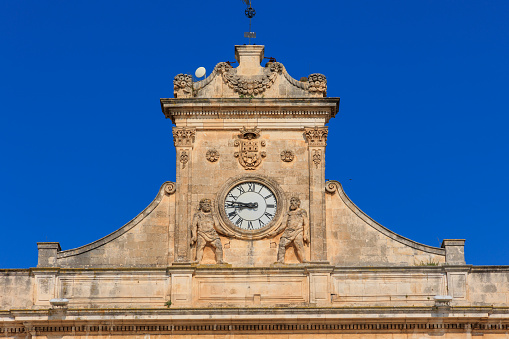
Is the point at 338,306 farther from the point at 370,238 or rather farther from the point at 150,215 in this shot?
the point at 150,215

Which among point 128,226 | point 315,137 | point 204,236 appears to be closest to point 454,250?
point 315,137

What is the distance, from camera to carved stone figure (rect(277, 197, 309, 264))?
39.1 meters

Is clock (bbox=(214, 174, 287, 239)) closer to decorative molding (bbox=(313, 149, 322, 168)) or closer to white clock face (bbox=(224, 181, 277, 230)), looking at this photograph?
white clock face (bbox=(224, 181, 277, 230))

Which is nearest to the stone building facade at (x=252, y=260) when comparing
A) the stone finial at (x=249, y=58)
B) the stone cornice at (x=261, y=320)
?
the stone cornice at (x=261, y=320)

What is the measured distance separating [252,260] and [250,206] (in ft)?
4.43

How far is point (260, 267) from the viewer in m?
38.9

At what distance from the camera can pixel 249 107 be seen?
40281mm

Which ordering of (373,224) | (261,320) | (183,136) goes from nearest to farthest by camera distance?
1. (261,320)
2. (373,224)
3. (183,136)

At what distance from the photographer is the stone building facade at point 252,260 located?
3812 centimetres

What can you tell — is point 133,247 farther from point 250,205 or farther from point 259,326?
point 259,326

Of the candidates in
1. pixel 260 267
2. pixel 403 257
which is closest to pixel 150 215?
pixel 260 267

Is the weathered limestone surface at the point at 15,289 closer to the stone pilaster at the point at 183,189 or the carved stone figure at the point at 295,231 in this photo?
the stone pilaster at the point at 183,189

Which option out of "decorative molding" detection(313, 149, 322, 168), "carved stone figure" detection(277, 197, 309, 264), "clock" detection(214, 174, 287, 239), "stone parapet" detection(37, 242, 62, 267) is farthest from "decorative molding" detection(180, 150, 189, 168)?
"stone parapet" detection(37, 242, 62, 267)

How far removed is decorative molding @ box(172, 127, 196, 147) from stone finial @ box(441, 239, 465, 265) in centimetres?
650
